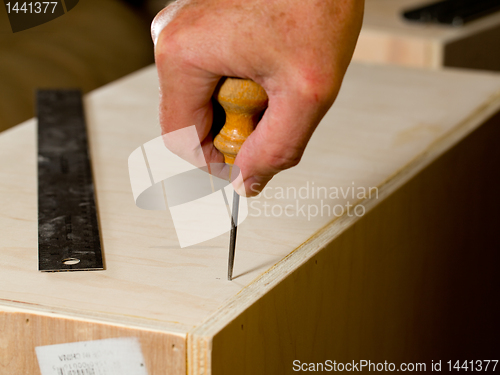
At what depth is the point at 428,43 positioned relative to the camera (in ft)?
5.48

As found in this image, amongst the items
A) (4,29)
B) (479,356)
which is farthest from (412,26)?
(4,29)

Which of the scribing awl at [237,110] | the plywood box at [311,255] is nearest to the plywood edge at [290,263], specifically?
the plywood box at [311,255]

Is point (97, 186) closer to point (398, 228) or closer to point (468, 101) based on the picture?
point (398, 228)

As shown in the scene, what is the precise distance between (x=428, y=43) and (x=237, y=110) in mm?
1318

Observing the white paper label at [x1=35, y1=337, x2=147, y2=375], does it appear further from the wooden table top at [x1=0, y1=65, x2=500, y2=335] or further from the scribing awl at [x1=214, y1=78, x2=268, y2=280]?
the scribing awl at [x1=214, y1=78, x2=268, y2=280]

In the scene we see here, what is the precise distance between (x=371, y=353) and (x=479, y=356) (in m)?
0.45

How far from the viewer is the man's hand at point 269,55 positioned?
0.43m

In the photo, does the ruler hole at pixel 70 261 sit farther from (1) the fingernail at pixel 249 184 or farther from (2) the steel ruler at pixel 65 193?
(1) the fingernail at pixel 249 184

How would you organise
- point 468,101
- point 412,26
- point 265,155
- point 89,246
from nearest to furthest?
point 265,155
point 89,246
point 468,101
point 412,26

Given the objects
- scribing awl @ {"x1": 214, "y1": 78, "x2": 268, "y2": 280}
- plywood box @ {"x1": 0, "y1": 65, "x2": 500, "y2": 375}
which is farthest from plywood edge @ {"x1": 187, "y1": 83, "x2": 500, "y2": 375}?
scribing awl @ {"x1": 214, "y1": 78, "x2": 268, "y2": 280}

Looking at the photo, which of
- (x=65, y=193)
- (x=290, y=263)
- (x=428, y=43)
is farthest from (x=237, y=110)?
(x=428, y=43)

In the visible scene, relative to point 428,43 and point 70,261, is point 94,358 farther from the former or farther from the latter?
point 428,43

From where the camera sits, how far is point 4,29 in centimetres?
108

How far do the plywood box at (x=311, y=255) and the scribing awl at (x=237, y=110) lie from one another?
0.12m
